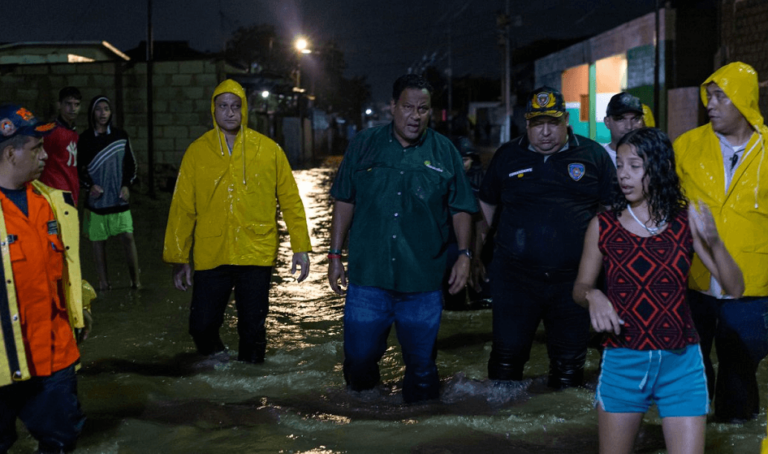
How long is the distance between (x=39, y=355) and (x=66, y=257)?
20.3 inches

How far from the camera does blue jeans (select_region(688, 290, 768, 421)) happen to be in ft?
15.5

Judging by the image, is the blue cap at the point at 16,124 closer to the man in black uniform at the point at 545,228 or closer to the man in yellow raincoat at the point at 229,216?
the man in yellow raincoat at the point at 229,216

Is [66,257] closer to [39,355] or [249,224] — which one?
[39,355]

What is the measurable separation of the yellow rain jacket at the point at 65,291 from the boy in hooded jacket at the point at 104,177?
4896mm

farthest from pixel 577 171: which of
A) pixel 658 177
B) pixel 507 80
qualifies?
pixel 507 80

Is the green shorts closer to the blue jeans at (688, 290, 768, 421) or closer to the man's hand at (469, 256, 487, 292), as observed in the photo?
the man's hand at (469, 256, 487, 292)

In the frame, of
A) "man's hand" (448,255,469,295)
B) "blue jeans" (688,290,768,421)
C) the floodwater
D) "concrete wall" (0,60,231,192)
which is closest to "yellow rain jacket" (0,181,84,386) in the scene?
the floodwater

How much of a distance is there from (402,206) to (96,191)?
495cm

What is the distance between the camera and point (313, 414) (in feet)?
17.8

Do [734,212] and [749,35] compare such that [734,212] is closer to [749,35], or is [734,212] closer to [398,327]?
[398,327]

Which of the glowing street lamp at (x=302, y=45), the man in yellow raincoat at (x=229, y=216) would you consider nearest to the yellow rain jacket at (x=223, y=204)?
the man in yellow raincoat at (x=229, y=216)

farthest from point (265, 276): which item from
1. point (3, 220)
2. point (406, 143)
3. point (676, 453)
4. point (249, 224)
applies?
point (676, 453)

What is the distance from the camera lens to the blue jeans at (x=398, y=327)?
17.5 feet

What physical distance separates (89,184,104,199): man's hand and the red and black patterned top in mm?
6719
